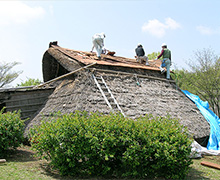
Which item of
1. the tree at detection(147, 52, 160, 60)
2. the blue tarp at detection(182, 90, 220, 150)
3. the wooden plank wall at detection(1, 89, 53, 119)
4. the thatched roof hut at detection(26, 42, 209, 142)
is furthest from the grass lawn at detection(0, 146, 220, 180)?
the tree at detection(147, 52, 160, 60)

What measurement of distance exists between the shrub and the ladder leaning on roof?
9.89 feet

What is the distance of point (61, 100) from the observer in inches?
384

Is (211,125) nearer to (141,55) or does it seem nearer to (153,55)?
(141,55)

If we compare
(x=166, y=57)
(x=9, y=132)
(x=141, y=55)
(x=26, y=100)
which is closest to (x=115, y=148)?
(x=9, y=132)

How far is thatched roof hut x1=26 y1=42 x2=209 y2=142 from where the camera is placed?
9.12m

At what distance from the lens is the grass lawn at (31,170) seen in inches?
237

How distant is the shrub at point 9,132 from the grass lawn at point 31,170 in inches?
16.1

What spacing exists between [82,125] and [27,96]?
17.3 feet

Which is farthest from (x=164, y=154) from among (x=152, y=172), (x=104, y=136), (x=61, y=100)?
(x=61, y=100)

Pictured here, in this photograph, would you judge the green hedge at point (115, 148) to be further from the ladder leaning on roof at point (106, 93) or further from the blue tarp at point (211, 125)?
the blue tarp at point (211, 125)

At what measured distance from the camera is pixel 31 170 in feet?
21.5

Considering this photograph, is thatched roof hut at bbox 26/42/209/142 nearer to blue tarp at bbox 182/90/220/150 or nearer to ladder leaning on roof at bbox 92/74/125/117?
ladder leaning on roof at bbox 92/74/125/117

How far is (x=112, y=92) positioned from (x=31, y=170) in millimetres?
4331

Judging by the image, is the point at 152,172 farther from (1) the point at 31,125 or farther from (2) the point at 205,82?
(2) the point at 205,82
